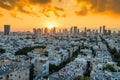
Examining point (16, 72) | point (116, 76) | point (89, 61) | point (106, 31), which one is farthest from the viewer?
point (106, 31)

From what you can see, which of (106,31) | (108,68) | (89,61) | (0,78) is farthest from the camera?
(106,31)

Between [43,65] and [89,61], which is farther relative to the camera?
[89,61]

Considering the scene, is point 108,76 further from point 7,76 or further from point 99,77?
point 7,76

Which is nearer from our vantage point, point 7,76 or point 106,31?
point 7,76

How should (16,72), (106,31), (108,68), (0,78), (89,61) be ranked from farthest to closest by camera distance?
(106,31) < (89,61) < (108,68) < (16,72) < (0,78)

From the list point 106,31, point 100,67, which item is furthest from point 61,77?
point 106,31

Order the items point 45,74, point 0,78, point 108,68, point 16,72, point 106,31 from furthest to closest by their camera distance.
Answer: point 106,31, point 108,68, point 45,74, point 16,72, point 0,78

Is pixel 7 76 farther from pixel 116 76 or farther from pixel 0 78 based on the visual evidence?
pixel 116 76

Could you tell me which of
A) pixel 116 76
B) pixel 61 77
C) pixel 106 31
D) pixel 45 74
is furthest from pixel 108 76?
pixel 106 31
